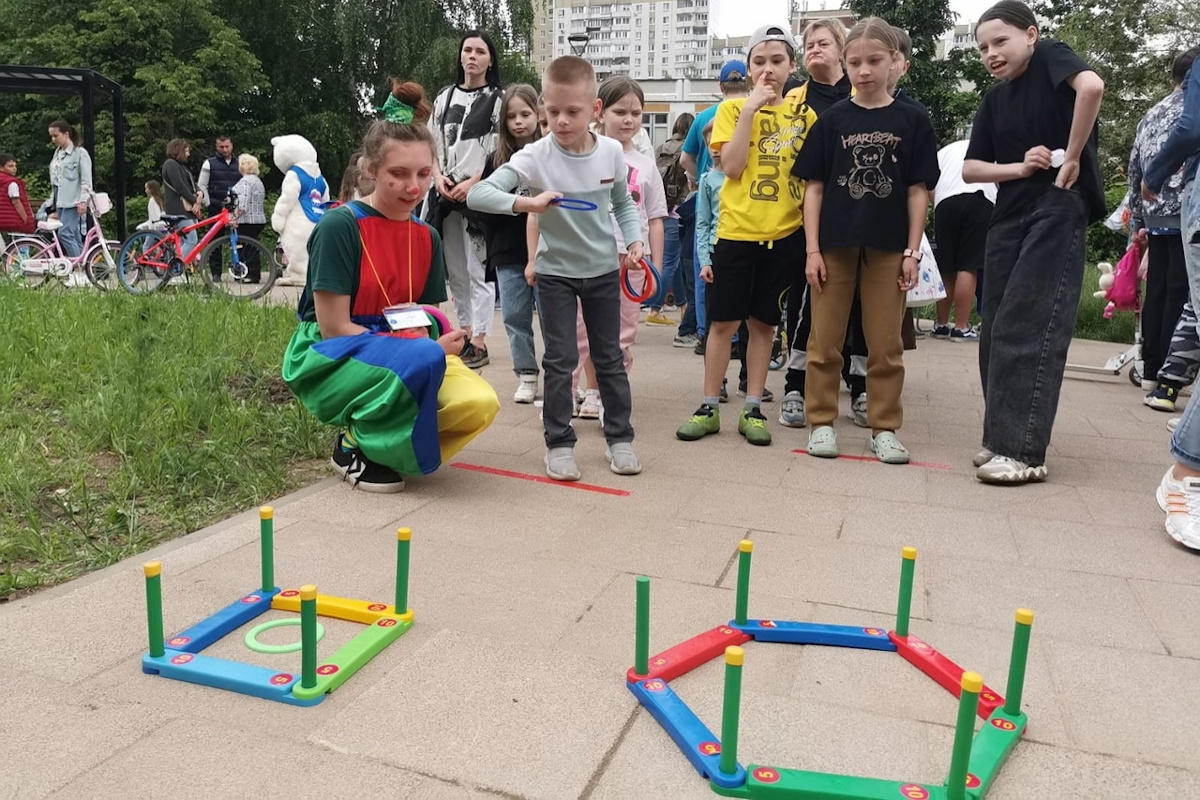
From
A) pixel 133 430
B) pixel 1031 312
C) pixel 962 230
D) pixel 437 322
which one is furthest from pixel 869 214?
pixel 962 230

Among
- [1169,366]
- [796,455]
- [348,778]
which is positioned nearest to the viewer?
[348,778]

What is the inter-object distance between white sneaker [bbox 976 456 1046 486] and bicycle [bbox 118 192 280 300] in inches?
339

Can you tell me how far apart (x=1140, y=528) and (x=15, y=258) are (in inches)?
472

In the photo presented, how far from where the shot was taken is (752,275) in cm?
498

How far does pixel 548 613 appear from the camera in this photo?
9.16 feet

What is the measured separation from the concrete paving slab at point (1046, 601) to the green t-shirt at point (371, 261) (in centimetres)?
243

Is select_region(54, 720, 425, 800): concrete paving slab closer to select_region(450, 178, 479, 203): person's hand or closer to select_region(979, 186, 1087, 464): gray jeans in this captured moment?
select_region(979, 186, 1087, 464): gray jeans

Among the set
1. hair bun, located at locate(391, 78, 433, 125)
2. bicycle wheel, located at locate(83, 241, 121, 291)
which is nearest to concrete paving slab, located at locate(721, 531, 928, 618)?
hair bun, located at locate(391, 78, 433, 125)

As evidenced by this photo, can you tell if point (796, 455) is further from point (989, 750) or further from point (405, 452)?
point (989, 750)

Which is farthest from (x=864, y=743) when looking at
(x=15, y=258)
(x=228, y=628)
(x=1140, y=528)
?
(x=15, y=258)

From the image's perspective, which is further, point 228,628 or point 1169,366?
point 1169,366

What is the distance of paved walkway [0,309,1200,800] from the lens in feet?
6.65

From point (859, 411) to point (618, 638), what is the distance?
338cm

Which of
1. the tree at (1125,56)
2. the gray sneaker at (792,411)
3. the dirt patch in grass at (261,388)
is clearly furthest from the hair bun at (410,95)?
the tree at (1125,56)
